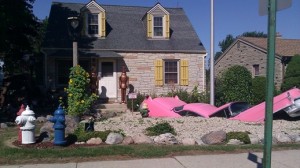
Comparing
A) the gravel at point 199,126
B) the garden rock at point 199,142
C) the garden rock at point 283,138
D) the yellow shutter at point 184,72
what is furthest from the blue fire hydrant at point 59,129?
the yellow shutter at point 184,72

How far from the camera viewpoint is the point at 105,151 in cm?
764

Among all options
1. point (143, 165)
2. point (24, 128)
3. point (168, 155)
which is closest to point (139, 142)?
point (168, 155)

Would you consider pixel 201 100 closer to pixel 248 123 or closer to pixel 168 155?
pixel 248 123

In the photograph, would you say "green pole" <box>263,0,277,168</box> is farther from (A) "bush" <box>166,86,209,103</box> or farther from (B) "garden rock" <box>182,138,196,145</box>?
(A) "bush" <box>166,86,209,103</box>

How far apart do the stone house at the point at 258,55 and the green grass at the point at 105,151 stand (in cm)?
1647

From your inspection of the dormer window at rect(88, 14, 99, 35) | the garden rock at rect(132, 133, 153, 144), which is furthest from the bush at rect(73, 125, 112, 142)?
the dormer window at rect(88, 14, 99, 35)

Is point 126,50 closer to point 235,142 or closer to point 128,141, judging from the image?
point 128,141

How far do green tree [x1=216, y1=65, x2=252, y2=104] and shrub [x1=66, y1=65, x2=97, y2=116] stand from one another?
25.2 ft

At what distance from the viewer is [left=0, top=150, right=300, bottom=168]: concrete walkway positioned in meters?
6.73

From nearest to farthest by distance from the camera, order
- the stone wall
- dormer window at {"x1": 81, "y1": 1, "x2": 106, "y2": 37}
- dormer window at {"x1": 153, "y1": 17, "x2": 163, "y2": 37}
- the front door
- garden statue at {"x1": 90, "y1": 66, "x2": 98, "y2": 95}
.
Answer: garden statue at {"x1": 90, "y1": 66, "x2": 98, "y2": 95} < the front door < dormer window at {"x1": 81, "y1": 1, "x2": 106, "y2": 37} < dormer window at {"x1": 153, "y1": 17, "x2": 163, "y2": 37} < the stone wall

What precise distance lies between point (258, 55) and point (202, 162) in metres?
20.5

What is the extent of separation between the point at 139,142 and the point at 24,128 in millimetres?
2624

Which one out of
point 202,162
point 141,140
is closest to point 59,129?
point 141,140

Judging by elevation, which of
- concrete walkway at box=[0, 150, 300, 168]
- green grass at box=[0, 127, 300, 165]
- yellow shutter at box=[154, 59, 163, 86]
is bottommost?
concrete walkway at box=[0, 150, 300, 168]
